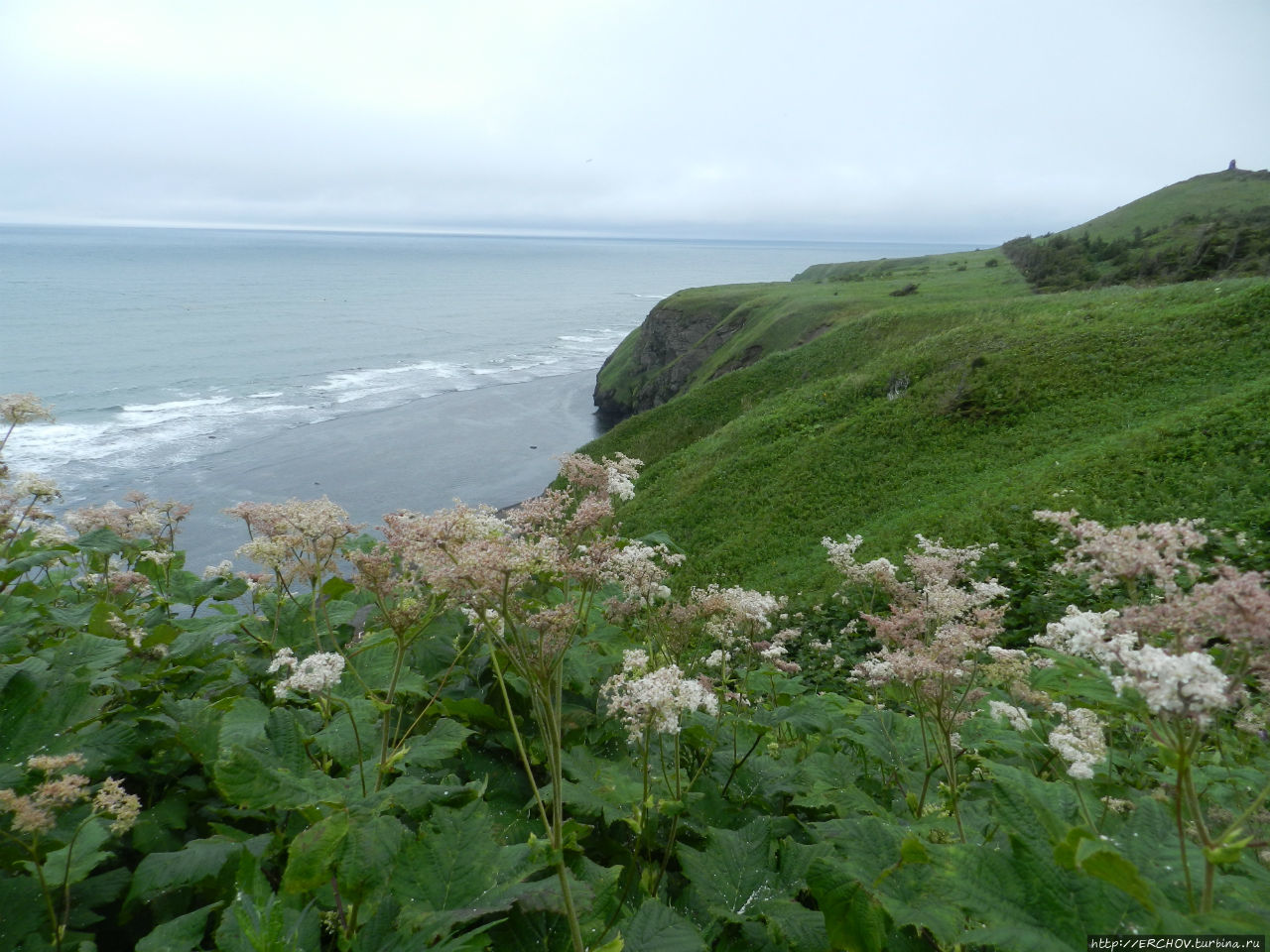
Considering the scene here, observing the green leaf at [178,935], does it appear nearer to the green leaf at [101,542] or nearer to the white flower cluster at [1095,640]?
the white flower cluster at [1095,640]

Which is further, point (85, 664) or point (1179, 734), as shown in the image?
point (85, 664)

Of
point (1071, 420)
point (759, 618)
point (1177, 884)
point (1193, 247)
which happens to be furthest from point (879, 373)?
point (1193, 247)

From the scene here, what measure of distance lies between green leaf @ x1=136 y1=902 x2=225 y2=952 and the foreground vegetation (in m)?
0.01

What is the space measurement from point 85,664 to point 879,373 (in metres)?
30.3

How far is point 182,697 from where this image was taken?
11.5 feet

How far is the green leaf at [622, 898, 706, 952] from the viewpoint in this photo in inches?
83.3

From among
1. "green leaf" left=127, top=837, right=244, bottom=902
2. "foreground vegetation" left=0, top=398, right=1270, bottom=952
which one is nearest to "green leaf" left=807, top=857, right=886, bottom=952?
"foreground vegetation" left=0, top=398, right=1270, bottom=952

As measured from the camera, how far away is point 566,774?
315 centimetres

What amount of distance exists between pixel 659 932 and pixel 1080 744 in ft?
7.06

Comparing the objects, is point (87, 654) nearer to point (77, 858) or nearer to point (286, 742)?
point (77, 858)

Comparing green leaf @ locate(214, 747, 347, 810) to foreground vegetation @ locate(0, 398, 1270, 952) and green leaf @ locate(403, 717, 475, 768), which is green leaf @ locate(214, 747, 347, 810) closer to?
foreground vegetation @ locate(0, 398, 1270, 952)

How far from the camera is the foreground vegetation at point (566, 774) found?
1.80m

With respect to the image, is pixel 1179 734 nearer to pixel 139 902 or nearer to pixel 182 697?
pixel 139 902

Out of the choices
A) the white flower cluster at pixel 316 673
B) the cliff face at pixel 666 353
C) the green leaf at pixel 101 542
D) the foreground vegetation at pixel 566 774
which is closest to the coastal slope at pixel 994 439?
the foreground vegetation at pixel 566 774
